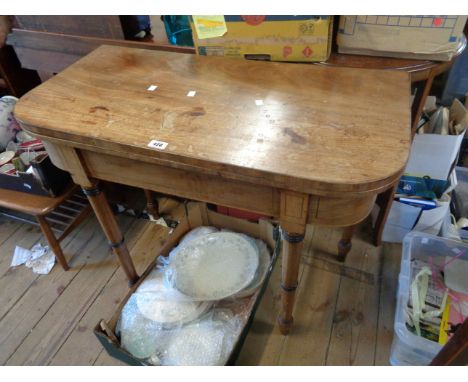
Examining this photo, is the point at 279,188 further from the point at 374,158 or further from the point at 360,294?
the point at 360,294

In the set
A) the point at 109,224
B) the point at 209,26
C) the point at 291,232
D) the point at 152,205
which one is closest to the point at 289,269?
the point at 291,232

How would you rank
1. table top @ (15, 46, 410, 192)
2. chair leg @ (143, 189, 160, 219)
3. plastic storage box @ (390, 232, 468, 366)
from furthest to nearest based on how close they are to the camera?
chair leg @ (143, 189, 160, 219) → plastic storage box @ (390, 232, 468, 366) → table top @ (15, 46, 410, 192)

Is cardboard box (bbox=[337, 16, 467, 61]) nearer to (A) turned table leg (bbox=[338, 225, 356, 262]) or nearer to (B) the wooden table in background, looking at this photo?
(B) the wooden table in background

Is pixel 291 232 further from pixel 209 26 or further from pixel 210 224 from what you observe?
pixel 210 224

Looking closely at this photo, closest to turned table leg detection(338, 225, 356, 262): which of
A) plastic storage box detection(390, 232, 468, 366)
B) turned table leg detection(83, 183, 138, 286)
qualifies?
plastic storage box detection(390, 232, 468, 366)

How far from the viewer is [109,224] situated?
1093 millimetres

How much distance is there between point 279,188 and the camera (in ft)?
2.25

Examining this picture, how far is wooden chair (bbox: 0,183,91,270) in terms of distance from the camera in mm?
1289

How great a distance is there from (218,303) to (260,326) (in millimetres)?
173

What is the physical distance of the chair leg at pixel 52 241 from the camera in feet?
4.33

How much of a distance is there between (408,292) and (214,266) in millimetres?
673

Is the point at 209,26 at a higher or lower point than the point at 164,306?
higher
